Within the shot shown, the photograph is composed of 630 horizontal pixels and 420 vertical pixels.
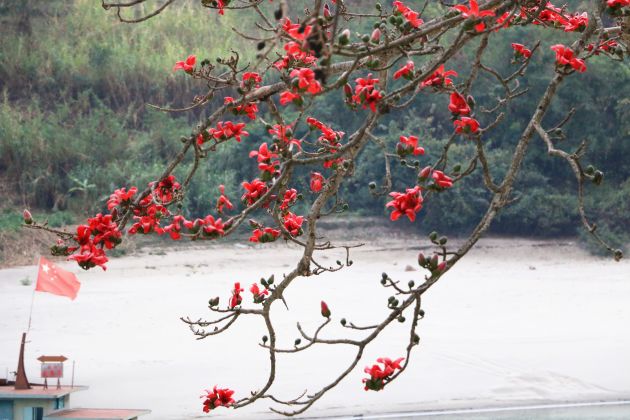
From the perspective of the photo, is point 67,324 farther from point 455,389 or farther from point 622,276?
point 622,276

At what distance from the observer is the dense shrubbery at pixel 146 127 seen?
14227 mm

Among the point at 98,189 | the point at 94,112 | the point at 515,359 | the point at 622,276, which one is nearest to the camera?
the point at 515,359

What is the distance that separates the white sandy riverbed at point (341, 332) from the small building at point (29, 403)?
48.3 inches

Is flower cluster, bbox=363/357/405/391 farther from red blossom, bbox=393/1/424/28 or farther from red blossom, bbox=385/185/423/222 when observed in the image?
red blossom, bbox=393/1/424/28

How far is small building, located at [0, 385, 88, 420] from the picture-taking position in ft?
20.3

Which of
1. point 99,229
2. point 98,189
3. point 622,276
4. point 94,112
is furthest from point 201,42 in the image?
point 99,229

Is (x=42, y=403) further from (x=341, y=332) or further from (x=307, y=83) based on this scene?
(x=307, y=83)

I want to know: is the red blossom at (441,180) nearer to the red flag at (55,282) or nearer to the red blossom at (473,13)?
the red blossom at (473,13)

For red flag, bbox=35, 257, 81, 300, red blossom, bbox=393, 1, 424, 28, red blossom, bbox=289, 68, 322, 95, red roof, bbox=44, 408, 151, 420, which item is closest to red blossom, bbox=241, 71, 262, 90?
red blossom, bbox=393, 1, 424, 28

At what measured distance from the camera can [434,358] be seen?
28.7ft

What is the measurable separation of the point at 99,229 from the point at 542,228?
12484 millimetres

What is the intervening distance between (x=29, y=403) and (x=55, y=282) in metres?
2.40

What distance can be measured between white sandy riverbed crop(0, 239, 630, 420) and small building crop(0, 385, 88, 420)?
1.23m

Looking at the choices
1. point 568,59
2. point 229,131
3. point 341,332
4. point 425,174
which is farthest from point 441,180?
point 341,332
